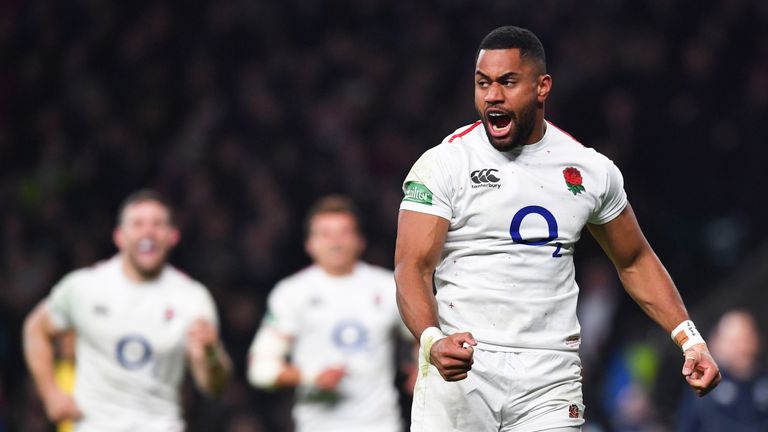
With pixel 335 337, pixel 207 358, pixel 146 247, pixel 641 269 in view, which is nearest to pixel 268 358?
pixel 335 337

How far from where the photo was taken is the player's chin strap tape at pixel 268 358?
7.70 metres

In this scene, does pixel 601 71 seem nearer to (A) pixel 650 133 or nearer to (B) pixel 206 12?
(A) pixel 650 133

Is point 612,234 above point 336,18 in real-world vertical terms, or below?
below

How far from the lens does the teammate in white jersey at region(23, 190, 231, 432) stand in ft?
24.0

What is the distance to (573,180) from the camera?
4836 millimetres

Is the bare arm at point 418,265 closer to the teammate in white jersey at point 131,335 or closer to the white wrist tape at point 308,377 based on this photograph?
the teammate in white jersey at point 131,335

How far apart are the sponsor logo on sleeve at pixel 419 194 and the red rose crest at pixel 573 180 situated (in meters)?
0.55

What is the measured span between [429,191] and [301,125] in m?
8.31

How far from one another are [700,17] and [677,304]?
826 centimetres

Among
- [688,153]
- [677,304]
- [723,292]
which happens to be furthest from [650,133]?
[677,304]

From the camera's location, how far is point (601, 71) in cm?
1254

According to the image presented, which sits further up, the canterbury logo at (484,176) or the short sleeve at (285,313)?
the canterbury logo at (484,176)

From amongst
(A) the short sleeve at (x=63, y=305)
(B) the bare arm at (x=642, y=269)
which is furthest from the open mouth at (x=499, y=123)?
(A) the short sleeve at (x=63, y=305)

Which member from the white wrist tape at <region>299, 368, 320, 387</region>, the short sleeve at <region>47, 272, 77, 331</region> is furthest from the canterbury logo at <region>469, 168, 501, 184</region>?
the short sleeve at <region>47, 272, 77, 331</region>
